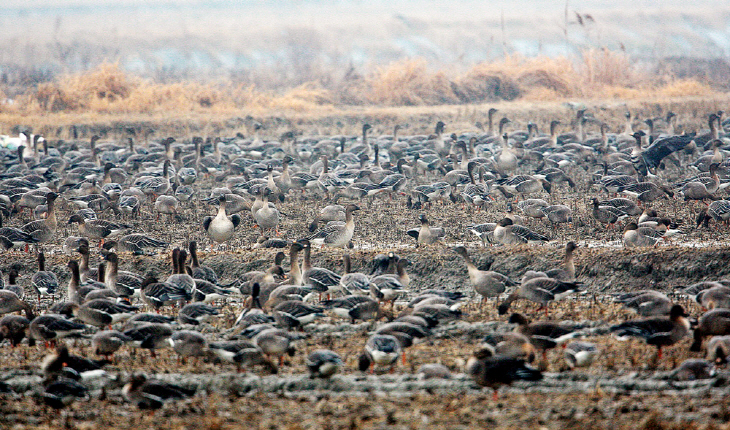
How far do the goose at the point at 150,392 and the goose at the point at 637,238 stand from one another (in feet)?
26.7

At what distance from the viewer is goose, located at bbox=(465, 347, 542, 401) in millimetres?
7539

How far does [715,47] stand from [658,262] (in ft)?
211

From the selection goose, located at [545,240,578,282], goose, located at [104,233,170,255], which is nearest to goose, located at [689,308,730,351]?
goose, located at [545,240,578,282]

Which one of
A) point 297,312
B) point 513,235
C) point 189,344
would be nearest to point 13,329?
point 189,344

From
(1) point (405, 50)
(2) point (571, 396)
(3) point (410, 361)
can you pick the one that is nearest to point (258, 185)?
(3) point (410, 361)

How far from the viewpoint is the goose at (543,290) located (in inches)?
407

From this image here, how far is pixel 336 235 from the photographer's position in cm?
1415

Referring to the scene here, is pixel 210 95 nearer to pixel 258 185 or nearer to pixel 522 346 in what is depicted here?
pixel 258 185

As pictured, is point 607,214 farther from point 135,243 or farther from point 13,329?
point 13,329

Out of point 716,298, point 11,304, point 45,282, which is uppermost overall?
→ point 716,298

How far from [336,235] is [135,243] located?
351 centimetres

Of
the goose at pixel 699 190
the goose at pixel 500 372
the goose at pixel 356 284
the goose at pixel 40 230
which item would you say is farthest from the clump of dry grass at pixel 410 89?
the goose at pixel 500 372

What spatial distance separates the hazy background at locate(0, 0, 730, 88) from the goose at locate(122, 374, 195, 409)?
35541 millimetres

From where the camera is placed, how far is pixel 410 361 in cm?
880
